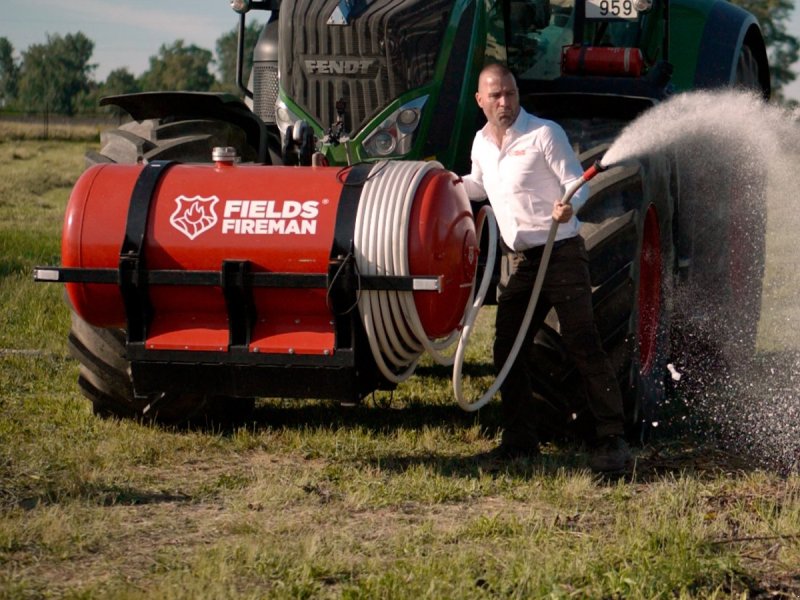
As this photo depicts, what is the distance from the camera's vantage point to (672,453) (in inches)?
244

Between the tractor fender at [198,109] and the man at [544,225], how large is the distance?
123 cm

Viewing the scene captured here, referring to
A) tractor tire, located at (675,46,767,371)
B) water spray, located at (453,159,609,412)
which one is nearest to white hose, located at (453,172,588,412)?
water spray, located at (453,159,609,412)

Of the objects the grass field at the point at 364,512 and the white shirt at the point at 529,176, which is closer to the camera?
the grass field at the point at 364,512

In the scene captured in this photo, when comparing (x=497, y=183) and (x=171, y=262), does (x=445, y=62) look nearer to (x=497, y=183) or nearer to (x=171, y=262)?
(x=497, y=183)

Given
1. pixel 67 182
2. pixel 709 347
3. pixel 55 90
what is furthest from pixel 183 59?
pixel 709 347

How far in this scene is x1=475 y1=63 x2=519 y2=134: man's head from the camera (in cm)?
564

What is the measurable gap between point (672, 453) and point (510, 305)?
3.53 ft

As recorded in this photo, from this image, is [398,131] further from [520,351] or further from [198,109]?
[520,351]

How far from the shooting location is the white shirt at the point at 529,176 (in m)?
5.60

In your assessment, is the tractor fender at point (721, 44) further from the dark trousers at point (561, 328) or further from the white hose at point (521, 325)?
the white hose at point (521, 325)

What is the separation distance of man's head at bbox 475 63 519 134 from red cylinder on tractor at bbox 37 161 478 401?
36 centimetres

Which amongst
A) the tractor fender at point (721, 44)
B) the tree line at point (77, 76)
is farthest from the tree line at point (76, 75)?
the tractor fender at point (721, 44)

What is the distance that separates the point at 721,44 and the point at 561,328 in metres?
3.13

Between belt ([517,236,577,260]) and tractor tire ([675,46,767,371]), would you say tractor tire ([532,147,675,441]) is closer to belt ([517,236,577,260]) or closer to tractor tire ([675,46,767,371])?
belt ([517,236,577,260])
